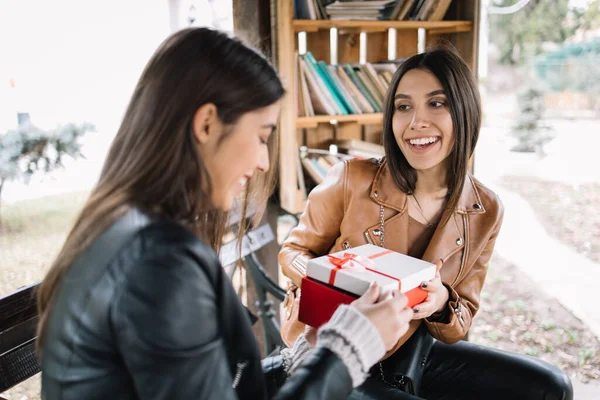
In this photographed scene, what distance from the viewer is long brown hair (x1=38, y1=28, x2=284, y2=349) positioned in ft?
2.82

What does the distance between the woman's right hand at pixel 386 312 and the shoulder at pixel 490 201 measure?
33.1 inches

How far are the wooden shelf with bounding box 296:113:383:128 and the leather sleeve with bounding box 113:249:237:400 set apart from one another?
1723 mm

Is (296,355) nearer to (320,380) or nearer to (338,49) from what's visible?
(320,380)

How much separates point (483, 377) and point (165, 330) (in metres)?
1.30

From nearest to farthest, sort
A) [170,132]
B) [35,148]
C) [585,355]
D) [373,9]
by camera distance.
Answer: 1. [170,132]
2. [35,148]
3. [373,9]
4. [585,355]

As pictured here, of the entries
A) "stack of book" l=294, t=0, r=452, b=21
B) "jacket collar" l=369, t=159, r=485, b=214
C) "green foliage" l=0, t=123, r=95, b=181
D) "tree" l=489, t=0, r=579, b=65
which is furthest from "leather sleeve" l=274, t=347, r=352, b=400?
"tree" l=489, t=0, r=579, b=65

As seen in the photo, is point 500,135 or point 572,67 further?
point 500,135

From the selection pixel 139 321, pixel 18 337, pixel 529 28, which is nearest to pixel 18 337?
pixel 18 337

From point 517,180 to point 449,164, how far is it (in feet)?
17.5

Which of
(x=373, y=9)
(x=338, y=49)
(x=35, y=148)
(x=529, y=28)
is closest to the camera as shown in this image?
Result: (x=35, y=148)

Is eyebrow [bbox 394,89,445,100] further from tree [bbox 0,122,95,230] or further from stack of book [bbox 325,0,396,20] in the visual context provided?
tree [bbox 0,122,95,230]

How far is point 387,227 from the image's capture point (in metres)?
1.78

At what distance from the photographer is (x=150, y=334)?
75 cm

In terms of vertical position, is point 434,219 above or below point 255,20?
below
